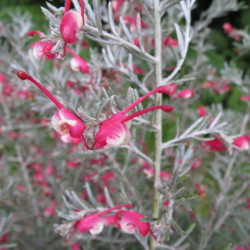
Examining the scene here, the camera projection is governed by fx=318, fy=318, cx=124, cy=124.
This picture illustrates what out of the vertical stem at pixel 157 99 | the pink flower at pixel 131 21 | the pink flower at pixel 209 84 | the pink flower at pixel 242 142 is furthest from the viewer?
the pink flower at pixel 209 84

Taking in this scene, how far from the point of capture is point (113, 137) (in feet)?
1.18

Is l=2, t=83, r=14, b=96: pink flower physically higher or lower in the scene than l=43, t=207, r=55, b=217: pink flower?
higher

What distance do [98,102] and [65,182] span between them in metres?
0.66

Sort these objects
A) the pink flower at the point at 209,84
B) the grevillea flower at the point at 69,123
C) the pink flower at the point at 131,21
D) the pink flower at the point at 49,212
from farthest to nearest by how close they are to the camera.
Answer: the pink flower at the point at 209,84 < the pink flower at the point at 49,212 < the pink flower at the point at 131,21 < the grevillea flower at the point at 69,123

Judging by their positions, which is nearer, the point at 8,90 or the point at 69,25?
the point at 69,25

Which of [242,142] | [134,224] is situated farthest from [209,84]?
[134,224]

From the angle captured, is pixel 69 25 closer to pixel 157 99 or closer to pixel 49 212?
pixel 157 99

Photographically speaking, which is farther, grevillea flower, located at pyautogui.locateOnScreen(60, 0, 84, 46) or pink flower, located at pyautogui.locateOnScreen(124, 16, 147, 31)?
pink flower, located at pyautogui.locateOnScreen(124, 16, 147, 31)

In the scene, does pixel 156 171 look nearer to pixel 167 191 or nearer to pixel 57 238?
pixel 167 191

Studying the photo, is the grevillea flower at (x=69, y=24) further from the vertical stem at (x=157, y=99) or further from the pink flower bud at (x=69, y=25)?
the vertical stem at (x=157, y=99)

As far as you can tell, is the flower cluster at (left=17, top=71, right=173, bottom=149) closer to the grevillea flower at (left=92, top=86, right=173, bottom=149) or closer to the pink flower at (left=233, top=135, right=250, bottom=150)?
the grevillea flower at (left=92, top=86, right=173, bottom=149)

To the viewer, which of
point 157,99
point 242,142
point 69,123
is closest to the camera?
point 69,123

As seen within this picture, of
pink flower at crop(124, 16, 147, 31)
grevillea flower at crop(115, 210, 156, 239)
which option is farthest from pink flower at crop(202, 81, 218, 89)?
grevillea flower at crop(115, 210, 156, 239)

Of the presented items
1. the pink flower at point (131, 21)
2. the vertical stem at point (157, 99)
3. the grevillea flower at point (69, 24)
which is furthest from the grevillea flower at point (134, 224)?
the pink flower at point (131, 21)
